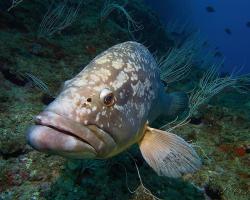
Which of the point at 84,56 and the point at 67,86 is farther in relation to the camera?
the point at 84,56

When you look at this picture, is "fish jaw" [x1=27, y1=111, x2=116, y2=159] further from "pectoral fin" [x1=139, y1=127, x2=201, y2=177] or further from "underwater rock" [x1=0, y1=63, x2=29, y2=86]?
"underwater rock" [x1=0, y1=63, x2=29, y2=86]

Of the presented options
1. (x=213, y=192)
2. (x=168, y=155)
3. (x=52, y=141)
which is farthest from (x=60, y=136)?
(x=213, y=192)

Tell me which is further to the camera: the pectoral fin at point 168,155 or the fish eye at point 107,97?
the pectoral fin at point 168,155

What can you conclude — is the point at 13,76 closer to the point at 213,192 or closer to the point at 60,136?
the point at 60,136

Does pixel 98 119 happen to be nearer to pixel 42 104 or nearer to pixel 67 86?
pixel 67 86

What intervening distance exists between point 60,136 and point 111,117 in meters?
0.59

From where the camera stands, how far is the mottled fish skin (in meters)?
2.49

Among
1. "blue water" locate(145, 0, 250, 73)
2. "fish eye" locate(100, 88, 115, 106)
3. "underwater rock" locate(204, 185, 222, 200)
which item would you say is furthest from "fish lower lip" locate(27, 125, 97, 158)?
"blue water" locate(145, 0, 250, 73)

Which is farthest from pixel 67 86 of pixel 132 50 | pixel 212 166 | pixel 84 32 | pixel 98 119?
pixel 84 32

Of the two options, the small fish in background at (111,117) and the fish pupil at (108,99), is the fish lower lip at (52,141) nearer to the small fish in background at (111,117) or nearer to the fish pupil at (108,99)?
the small fish in background at (111,117)

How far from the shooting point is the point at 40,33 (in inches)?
254

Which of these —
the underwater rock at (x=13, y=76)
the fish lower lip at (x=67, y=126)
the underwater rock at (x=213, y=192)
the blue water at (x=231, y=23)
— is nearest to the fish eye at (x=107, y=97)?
the fish lower lip at (x=67, y=126)

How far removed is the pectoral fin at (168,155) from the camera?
3.04 m

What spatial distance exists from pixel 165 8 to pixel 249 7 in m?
144
